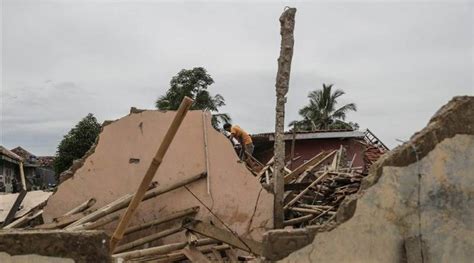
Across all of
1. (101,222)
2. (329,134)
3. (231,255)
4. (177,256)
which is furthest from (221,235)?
(329,134)

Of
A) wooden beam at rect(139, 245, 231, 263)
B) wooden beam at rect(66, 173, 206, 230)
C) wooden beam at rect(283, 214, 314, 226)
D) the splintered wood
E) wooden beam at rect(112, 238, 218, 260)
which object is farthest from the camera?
the splintered wood

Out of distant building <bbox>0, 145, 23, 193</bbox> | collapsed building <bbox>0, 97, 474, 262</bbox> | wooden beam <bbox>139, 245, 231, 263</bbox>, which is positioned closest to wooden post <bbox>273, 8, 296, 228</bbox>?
collapsed building <bbox>0, 97, 474, 262</bbox>

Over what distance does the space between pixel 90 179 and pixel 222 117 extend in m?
16.1

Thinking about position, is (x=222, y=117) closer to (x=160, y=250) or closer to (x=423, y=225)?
(x=160, y=250)

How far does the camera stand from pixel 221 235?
7715 mm

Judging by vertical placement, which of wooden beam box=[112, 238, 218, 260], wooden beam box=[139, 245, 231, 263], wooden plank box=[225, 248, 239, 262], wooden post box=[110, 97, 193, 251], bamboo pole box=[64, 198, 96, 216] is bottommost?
wooden plank box=[225, 248, 239, 262]

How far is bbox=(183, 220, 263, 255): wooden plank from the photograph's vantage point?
771cm

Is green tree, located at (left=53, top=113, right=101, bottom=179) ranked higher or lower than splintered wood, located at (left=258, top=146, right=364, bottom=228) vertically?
higher

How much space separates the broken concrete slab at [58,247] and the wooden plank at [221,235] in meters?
3.90

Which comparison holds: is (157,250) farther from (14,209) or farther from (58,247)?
(14,209)

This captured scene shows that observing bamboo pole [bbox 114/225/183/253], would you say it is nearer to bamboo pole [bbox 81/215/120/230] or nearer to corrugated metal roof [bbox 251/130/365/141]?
bamboo pole [bbox 81/215/120/230]

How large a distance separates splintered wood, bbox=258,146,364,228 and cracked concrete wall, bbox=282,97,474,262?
429 cm

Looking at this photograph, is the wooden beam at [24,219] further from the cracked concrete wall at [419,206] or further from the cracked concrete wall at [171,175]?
the cracked concrete wall at [419,206]

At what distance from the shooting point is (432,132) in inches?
159
